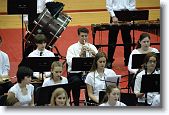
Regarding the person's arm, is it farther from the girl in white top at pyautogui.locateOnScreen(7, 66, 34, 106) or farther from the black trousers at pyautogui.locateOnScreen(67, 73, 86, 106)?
the girl in white top at pyautogui.locateOnScreen(7, 66, 34, 106)

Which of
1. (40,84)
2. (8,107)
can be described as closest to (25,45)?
(40,84)

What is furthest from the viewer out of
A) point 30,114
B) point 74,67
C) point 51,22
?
point 51,22

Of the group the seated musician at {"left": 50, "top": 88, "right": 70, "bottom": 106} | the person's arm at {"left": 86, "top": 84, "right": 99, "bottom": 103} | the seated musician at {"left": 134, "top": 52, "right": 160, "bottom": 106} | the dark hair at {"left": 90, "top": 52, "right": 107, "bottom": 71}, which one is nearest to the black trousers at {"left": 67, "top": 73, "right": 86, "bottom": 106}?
the person's arm at {"left": 86, "top": 84, "right": 99, "bottom": 103}

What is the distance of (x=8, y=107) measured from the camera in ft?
17.1

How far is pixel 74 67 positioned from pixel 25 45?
156 centimetres

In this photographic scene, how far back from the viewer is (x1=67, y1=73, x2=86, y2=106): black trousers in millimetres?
6174

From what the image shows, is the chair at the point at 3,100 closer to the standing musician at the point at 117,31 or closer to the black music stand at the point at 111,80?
the black music stand at the point at 111,80

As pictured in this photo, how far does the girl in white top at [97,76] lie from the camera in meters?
6.02

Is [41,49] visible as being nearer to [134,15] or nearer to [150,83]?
[134,15]

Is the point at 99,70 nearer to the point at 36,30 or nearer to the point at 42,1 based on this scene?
the point at 36,30

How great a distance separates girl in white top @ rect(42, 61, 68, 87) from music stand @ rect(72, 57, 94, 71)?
29 cm

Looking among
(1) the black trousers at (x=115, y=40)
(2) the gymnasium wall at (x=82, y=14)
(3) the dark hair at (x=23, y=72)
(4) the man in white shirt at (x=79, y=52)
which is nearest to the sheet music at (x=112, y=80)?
(4) the man in white shirt at (x=79, y=52)

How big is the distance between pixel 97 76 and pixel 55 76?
532 millimetres

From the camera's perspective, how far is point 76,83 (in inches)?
254
